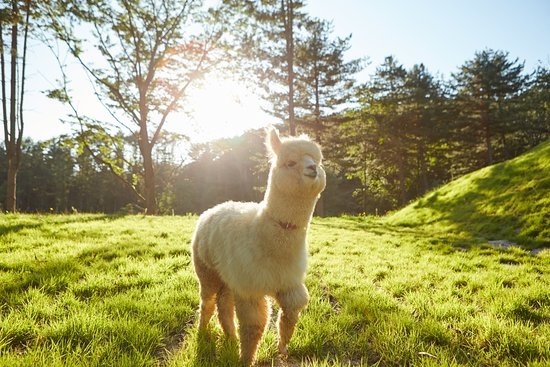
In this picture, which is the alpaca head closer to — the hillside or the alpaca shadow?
the alpaca shadow

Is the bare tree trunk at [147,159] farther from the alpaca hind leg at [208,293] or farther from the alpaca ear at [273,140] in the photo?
the alpaca ear at [273,140]

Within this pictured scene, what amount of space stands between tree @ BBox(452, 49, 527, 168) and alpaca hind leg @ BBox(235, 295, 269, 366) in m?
38.7

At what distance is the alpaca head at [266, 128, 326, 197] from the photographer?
3.00m

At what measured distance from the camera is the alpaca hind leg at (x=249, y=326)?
120 inches

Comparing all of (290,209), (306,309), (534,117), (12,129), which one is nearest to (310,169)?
(290,209)

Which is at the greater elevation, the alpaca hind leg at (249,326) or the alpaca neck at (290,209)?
the alpaca neck at (290,209)

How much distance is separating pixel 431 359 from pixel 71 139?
1799 centimetres

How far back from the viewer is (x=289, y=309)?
3.11 m

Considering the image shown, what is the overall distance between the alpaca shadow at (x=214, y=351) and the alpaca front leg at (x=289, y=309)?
19.2 inches

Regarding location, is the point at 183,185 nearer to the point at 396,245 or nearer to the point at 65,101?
the point at 65,101

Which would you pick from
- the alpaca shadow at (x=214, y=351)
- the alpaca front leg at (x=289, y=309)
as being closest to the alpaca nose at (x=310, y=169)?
the alpaca front leg at (x=289, y=309)

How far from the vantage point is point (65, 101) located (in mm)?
15805

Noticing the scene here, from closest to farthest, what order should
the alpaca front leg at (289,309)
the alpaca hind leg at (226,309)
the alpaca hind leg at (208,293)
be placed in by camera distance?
the alpaca front leg at (289,309), the alpaca hind leg at (226,309), the alpaca hind leg at (208,293)

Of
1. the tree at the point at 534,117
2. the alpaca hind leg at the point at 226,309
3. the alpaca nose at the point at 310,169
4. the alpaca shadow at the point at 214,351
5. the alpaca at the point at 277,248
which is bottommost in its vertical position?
the alpaca shadow at the point at 214,351
